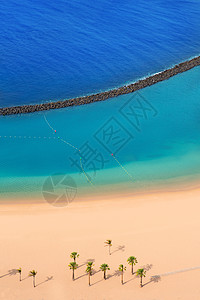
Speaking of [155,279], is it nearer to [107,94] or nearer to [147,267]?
[147,267]

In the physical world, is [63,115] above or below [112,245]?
above

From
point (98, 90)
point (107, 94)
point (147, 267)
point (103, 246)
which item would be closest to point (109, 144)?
point (107, 94)

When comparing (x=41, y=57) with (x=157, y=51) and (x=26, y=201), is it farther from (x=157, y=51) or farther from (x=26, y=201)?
(x=26, y=201)

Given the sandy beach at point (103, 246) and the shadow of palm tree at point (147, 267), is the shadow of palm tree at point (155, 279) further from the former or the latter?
the shadow of palm tree at point (147, 267)

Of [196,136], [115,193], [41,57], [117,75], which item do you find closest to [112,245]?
[115,193]

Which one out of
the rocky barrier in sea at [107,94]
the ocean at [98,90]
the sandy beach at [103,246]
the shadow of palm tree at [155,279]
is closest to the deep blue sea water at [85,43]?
the ocean at [98,90]
